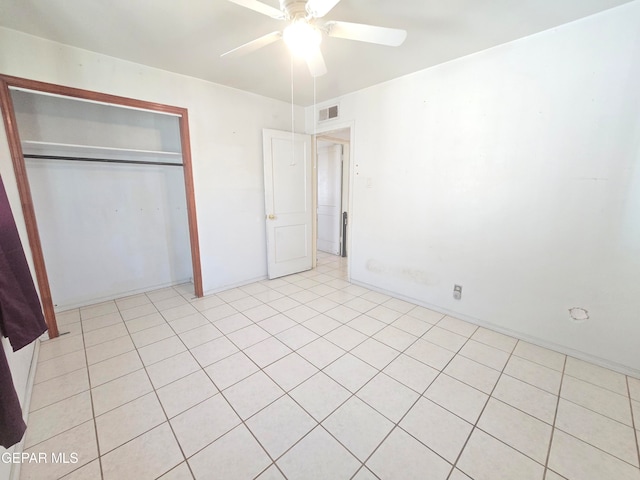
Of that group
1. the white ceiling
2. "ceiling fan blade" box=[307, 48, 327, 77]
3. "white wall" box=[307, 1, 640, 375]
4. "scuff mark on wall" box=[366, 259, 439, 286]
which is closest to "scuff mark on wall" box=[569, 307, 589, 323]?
"white wall" box=[307, 1, 640, 375]

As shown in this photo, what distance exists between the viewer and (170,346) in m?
2.25

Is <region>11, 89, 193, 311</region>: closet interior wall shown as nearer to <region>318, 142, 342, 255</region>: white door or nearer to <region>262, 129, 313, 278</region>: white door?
<region>262, 129, 313, 278</region>: white door

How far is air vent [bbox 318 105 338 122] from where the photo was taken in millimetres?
3547

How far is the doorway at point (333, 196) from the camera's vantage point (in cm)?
486

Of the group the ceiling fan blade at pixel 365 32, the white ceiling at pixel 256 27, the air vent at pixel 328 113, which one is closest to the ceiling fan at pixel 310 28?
the ceiling fan blade at pixel 365 32

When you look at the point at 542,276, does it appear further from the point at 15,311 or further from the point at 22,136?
the point at 22,136

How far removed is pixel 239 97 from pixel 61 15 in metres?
1.67

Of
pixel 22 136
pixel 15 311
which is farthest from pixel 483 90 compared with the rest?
pixel 22 136

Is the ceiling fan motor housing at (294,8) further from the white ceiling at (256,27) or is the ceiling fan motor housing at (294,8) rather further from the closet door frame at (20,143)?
the closet door frame at (20,143)

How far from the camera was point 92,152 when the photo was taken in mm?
2846

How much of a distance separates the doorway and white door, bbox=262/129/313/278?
90 cm

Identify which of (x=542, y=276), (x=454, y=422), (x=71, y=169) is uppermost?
(x=71, y=169)

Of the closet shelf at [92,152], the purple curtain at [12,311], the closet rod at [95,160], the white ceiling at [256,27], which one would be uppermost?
the white ceiling at [256,27]

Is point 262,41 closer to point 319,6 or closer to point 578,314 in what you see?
point 319,6
